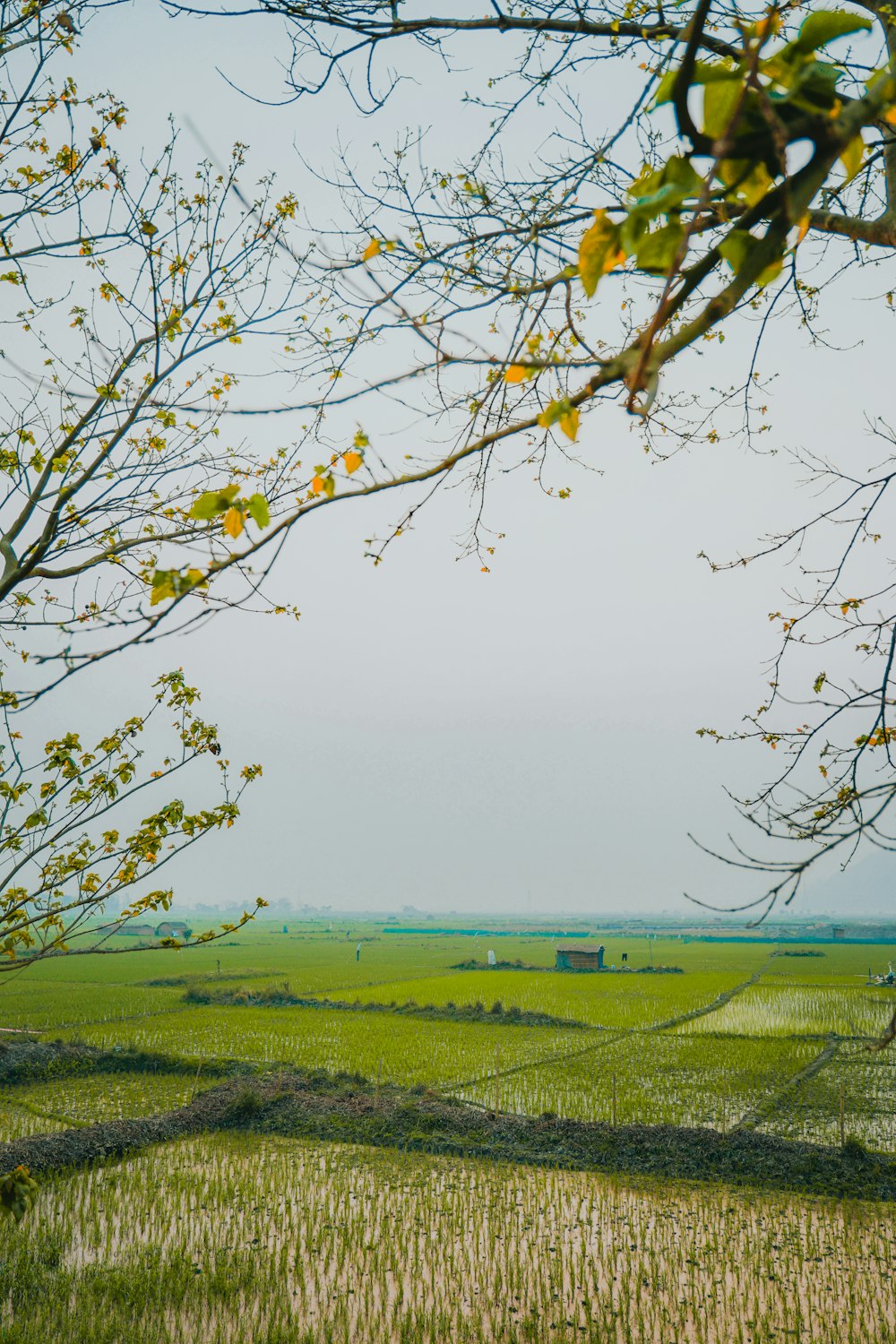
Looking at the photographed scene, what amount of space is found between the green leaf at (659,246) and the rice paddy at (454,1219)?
2325 mm

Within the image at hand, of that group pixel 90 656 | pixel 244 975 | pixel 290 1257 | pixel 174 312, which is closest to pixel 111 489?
pixel 174 312

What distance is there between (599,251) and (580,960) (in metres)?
39.8

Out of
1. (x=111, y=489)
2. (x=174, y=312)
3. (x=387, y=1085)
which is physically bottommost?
(x=387, y=1085)

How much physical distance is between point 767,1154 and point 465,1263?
464 centimetres

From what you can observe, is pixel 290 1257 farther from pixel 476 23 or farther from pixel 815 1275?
pixel 476 23

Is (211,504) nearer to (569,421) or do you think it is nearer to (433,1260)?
(569,421)

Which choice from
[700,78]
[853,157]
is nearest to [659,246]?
[700,78]

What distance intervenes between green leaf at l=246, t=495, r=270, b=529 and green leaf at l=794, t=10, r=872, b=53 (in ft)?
2.79

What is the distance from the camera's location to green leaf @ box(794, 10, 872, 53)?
0.85 metres

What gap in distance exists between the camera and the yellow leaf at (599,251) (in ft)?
2.90

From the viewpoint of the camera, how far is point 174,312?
4.50m

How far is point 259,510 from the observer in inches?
47.6

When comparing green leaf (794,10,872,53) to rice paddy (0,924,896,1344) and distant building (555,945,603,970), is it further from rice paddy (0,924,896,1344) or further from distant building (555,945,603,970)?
distant building (555,945,603,970)

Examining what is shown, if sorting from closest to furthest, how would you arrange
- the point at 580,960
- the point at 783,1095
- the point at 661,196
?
the point at 661,196, the point at 783,1095, the point at 580,960
